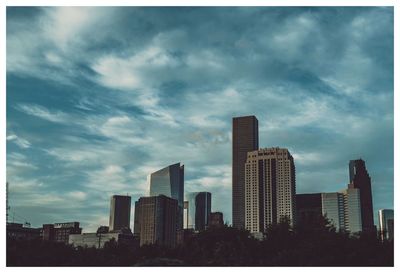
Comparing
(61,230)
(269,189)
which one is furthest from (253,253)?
(61,230)

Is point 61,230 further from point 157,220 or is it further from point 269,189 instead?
point 269,189

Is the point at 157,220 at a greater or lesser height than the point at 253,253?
greater

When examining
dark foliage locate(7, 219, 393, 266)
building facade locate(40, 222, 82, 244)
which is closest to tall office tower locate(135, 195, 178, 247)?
building facade locate(40, 222, 82, 244)

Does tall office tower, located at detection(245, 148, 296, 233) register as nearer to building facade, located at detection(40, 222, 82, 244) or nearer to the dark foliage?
building facade, located at detection(40, 222, 82, 244)

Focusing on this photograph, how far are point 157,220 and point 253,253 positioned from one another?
10918 cm

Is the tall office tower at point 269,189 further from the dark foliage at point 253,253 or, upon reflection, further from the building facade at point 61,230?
the dark foliage at point 253,253

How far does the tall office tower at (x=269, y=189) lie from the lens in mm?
116500

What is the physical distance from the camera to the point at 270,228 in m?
22.8

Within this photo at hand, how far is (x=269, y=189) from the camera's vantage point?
12050cm

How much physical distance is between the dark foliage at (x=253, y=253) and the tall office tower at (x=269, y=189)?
9401 centimetres
